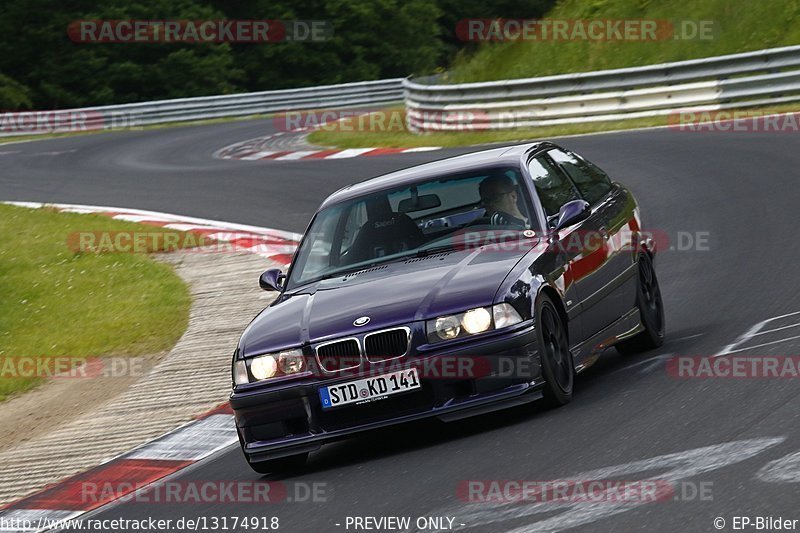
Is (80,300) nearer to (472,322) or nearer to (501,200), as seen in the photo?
(501,200)

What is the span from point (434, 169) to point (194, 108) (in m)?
32.9

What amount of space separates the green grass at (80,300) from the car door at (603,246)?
14.4 ft

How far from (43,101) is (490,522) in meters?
46.8

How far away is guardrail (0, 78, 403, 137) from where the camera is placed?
38.7m

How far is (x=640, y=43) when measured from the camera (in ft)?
92.9

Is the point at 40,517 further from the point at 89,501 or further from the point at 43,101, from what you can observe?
the point at 43,101

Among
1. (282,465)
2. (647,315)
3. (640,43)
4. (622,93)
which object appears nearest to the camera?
(282,465)

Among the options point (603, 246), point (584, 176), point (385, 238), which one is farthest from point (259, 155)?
point (385, 238)

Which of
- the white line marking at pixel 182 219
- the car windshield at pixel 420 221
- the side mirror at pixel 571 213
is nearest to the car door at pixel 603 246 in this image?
the side mirror at pixel 571 213

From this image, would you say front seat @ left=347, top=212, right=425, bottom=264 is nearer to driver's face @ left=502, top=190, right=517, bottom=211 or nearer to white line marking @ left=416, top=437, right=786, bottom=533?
driver's face @ left=502, top=190, right=517, bottom=211

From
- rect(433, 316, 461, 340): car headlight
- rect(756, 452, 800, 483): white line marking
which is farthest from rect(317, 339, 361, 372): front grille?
rect(756, 452, 800, 483): white line marking

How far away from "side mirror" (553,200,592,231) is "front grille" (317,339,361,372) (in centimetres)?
161

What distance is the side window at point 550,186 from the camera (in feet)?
28.0

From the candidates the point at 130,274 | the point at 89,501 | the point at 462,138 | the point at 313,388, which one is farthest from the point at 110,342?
the point at 462,138
